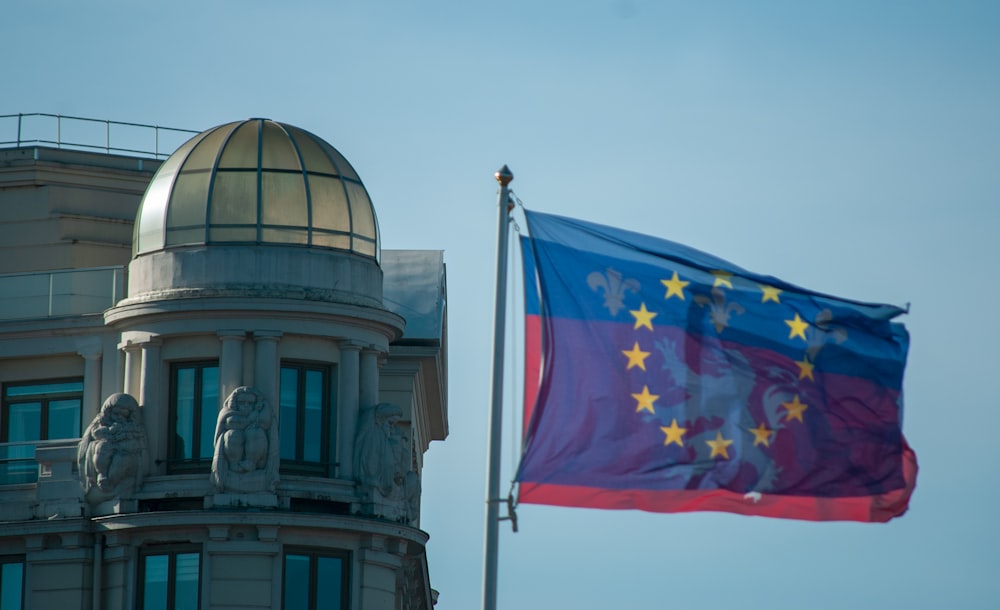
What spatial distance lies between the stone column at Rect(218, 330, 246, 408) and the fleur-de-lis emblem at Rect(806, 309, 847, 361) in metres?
21.7

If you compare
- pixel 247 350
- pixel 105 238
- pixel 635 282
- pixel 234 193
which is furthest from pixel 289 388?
pixel 635 282

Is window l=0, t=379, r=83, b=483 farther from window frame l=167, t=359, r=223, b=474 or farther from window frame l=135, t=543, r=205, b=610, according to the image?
window frame l=135, t=543, r=205, b=610

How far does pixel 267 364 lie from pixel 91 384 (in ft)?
17.9

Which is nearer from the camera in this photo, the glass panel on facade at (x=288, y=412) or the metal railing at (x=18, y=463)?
the glass panel on facade at (x=288, y=412)

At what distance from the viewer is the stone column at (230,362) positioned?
167 ft

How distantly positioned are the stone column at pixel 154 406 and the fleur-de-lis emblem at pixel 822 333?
76.0 ft

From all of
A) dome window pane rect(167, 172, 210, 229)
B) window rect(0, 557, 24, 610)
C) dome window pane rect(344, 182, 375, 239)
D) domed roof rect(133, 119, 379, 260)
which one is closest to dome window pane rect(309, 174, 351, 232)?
domed roof rect(133, 119, 379, 260)

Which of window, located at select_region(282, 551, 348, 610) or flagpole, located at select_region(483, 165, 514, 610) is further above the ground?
flagpole, located at select_region(483, 165, 514, 610)

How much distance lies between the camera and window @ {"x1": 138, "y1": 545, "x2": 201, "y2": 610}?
50.3 m

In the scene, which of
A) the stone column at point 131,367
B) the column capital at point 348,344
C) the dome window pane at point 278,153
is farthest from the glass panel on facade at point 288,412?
the dome window pane at point 278,153

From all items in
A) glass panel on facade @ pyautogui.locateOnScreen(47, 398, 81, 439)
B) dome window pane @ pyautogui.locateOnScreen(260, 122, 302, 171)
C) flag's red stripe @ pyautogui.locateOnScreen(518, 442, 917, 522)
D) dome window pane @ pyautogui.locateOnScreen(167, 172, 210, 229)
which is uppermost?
dome window pane @ pyautogui.locateOnScreen(260, 122, 302, 171)

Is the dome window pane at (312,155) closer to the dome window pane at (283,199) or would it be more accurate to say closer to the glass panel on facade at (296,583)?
the dome window pane at (283,199)

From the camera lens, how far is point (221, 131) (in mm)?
53125

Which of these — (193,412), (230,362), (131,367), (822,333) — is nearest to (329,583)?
(193,412)
